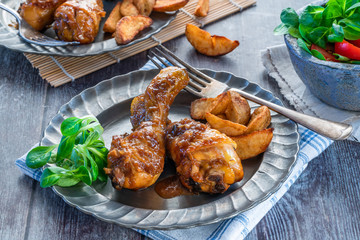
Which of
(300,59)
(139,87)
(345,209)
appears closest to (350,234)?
(345,209)

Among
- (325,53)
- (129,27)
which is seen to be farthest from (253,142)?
(129,27)

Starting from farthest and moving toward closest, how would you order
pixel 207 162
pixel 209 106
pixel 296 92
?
pixel 296 92 < pixel 209 106 < pixel 207 162

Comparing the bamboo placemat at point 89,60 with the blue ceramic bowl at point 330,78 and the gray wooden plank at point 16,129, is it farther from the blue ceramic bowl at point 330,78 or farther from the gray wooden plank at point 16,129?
the blue ceramic bowl at point 330,78

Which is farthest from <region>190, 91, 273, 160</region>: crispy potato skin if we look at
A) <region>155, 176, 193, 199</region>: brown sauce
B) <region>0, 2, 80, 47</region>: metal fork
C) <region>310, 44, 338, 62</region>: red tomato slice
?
<region>0, 2, 80, 47</region>: metal fork

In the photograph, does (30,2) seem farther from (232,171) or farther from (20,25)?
(232,171)

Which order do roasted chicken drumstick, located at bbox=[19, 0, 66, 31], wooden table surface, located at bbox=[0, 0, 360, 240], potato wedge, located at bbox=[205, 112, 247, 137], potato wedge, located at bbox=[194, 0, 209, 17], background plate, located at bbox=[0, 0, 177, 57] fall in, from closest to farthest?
wooden table surface, located at bbox=[0, 0, 360, 240] < potato wedge, located at bbox=[205, 112, 247, 137] < background plate, located at bbox=[0, 0, 177, 57] < roasted chicken drumstick, located at bbox=[19, 0, 66, 31] < potato wedge, located at bbox=[194, 0, 209, 17]

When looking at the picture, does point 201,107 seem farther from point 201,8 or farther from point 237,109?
point 201,8

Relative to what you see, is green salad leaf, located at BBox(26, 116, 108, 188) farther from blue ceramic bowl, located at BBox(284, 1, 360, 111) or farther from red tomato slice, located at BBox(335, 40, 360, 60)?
red tomato slice, located at BBox(335, 40, 360, 60)
